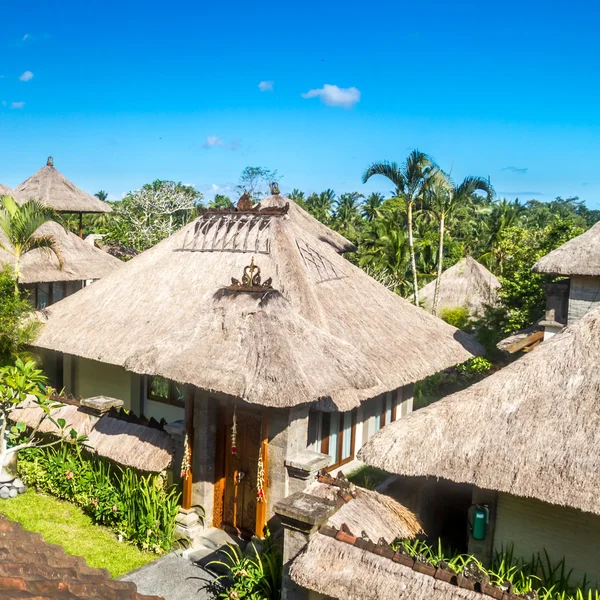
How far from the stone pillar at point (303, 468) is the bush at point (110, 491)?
7.15 feet

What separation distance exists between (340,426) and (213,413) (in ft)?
11.9

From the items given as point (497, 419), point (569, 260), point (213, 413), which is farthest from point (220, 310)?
point (569, 260)

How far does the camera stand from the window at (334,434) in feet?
38.9

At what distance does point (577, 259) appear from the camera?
15055 mm

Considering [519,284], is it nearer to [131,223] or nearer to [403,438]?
[403,438]

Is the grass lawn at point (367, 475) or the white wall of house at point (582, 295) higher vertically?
the white wall of house at point (582, 295)

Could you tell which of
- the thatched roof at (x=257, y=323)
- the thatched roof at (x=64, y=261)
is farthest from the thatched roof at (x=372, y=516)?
the thatched roof at (x=64, y=261)

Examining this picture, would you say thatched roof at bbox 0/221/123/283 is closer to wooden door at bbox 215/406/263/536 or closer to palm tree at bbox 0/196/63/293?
palm tree at bbox 0/196/63/293

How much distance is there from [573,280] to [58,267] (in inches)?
603

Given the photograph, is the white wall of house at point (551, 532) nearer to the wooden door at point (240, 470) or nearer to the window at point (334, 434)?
the wooden door at point (240, 470)

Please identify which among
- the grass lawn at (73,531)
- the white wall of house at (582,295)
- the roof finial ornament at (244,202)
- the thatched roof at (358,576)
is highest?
the roof finial ornament at (244,202)

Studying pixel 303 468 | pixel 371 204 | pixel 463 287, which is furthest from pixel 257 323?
pixel 371 204

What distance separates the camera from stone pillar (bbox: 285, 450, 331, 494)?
891 centimetres


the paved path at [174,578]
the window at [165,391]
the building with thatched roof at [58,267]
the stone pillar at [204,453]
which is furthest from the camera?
the building with thatched roof at [58,267]
